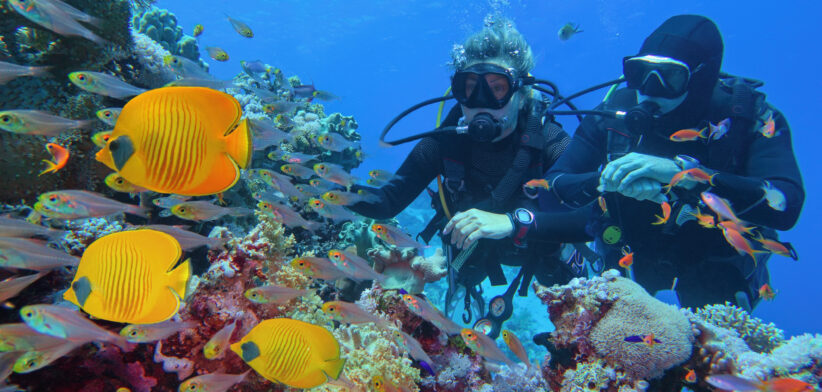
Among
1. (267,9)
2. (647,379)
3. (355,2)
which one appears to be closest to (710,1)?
(355,2)

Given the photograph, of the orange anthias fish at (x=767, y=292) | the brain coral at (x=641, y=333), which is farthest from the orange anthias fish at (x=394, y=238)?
the orange anthias fish at (x=767, y=292)

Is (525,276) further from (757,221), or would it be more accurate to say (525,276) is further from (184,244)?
(184,244)

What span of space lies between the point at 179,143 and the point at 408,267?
2981 mm

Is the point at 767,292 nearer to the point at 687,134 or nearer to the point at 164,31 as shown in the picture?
the point at 687,134

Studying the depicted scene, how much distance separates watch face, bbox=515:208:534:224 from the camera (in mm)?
3680

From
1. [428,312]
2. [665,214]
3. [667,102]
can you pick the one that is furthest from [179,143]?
[667,102]

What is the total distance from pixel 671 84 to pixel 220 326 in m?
5.28

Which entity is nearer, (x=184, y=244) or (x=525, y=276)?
(x=184, y=244)

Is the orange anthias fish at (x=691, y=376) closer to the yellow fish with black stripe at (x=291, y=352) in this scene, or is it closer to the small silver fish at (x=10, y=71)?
the yellow fish with black stripe at (x=291, y=352)

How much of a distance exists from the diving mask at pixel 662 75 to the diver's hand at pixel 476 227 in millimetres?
2534

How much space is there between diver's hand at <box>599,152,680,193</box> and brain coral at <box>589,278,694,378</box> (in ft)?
3.67

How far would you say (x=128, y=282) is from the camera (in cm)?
136

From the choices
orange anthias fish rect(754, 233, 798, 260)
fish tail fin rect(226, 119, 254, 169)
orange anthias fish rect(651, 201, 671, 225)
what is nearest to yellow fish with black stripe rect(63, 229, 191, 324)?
fish tail fin rect(226, 119, 254, 169)

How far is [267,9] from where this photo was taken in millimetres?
63875
